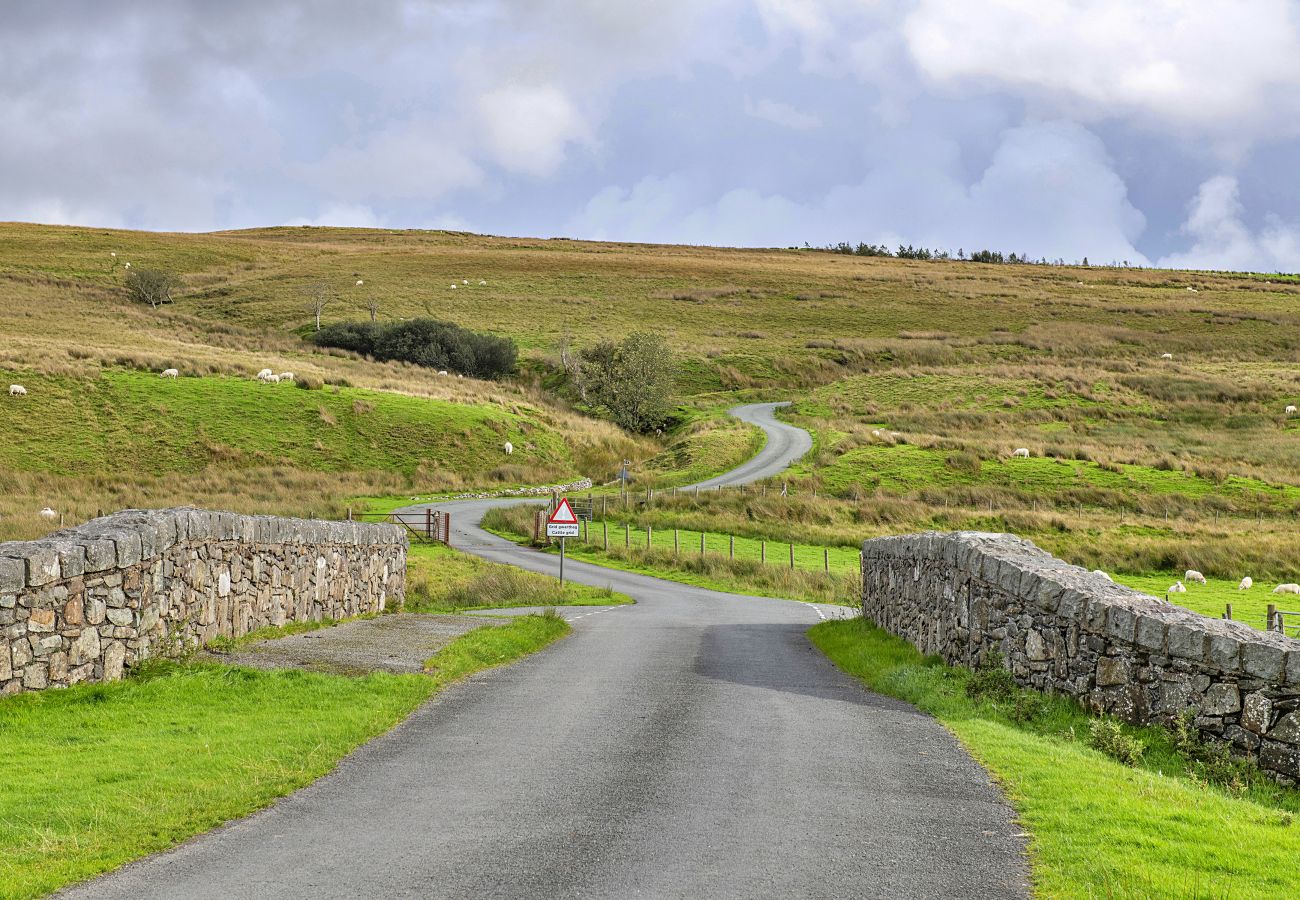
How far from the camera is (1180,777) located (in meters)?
10.0

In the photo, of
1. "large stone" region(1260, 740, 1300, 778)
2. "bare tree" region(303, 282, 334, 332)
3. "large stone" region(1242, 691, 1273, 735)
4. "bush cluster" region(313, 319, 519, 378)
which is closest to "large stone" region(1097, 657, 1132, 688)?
"large stone" region(1242, 691, 1273, 735)

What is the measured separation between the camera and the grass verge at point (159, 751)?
24.3 ft

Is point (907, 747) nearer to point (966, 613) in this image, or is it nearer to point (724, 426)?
point (966, 613)

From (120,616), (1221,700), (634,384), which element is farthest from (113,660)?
(634,384)

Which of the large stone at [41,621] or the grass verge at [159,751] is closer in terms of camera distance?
the grass verge at [159,751]

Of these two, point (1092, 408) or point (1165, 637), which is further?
point (1092, 408)

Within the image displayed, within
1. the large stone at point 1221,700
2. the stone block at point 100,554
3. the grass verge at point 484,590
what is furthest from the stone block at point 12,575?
the grass verge at point 484,590

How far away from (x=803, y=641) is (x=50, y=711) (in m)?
14.8

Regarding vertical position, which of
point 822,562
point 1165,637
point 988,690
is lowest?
point 822,562

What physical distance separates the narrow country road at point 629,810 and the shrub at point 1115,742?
4.48 ft

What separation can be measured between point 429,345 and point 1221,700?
8513cm

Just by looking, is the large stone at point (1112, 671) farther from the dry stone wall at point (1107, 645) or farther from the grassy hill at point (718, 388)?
the grassy hill at point (718, 388)

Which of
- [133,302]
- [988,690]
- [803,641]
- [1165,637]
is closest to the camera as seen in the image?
[1165,637]

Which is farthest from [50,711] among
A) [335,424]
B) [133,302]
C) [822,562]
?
[133,302]
